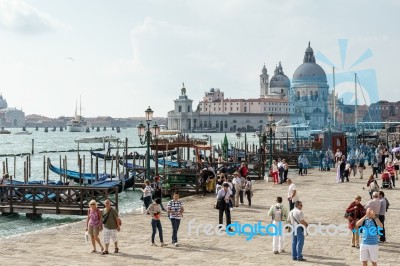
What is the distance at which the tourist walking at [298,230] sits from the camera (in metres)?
10.3

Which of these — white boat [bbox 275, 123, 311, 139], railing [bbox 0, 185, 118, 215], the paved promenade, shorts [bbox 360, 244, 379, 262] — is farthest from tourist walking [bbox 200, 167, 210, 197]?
white boat [bbox 275, 123, 311, 139]

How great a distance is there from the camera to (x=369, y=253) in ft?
29.6

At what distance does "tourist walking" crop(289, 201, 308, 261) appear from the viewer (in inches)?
406

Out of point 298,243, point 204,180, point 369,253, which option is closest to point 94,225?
point 298,243

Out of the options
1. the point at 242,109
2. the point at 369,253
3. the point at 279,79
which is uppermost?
the point at 279,79

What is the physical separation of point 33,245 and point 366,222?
6.02 metres

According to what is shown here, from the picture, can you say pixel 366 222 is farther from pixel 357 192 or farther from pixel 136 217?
pixel 357 192

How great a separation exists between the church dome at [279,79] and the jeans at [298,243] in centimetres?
17620

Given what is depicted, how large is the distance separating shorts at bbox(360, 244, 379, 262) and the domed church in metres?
136

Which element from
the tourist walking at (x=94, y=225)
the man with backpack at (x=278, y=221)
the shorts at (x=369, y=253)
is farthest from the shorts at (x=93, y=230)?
the shorts at (x=369, y=253)

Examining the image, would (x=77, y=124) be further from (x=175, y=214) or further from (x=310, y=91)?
(x=175, y=214)

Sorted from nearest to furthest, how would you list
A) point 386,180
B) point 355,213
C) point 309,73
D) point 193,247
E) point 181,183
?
point 355,213 < point 193,247 < point 386,180 < point 181,183 < point 309,73

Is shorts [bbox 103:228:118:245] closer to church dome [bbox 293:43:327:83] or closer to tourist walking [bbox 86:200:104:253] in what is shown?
tourist walking [bbox 86:200:104:253]

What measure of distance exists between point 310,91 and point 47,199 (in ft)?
430
